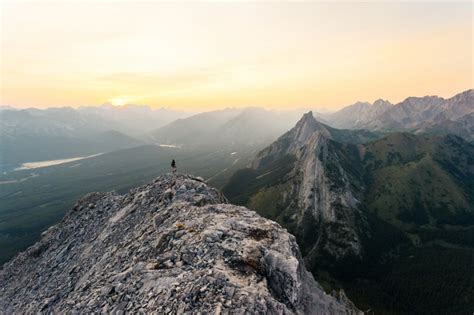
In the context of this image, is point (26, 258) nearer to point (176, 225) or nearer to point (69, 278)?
point (69, 278)

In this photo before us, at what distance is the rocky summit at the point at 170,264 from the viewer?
32.3m

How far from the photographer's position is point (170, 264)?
3831 cm

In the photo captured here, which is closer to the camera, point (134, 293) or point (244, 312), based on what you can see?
point (244, 312)

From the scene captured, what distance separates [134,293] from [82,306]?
8.07 metres

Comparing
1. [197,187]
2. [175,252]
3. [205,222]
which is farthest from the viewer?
[197,187]

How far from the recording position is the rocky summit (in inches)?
1271

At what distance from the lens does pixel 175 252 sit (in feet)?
134

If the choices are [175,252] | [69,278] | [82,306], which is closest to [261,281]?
[175,252]

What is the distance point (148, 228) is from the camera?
5562 centimetres

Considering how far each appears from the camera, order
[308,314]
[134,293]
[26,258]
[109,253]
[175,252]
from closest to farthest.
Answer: [134,293] → [175,252] → [308,314] → [109,253] → [26,258]

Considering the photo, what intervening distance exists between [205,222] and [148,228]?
47.4ft

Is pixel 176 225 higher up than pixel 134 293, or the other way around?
pixel 176 225

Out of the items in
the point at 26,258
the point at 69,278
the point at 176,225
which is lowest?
the point at 26,258

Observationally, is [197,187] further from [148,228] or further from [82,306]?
[82,306]
